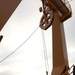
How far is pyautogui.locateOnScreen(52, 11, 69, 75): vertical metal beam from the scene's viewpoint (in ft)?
30.8

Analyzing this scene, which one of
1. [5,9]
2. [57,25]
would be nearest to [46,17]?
[57,25]

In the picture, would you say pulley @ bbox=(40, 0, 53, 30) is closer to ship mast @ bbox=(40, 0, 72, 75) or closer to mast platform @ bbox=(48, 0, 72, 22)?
ship mast @ bbox=(40, 0, 72, 75)

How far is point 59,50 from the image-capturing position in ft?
32.1

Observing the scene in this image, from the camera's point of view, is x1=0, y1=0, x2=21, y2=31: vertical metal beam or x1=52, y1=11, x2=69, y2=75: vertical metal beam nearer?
x1=0, y1=0, x2=21, y2=31: vertical metal beam

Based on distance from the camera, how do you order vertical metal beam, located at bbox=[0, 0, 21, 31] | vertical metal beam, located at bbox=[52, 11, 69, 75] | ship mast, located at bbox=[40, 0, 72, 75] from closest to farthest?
1. vertical metal beam, located at bbox=[0, 0, 21, 31]
2. vertical metal beam, located at bbox=[52, 11, 69, 75]
3. ship mast, located at bbox=[40, 0, 72, 75]

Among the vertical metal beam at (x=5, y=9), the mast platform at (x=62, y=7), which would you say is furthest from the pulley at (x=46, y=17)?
the vertical metal beam at (x=5, y=9)

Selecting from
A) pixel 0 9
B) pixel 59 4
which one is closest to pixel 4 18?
pixel 0 9

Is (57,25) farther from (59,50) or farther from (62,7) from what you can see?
(59,50)

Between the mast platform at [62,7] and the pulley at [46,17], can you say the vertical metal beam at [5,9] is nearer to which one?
the pulley at [46,17]

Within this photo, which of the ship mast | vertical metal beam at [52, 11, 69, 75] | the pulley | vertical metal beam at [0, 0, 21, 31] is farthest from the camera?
the pulley

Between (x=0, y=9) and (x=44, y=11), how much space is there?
5747mm

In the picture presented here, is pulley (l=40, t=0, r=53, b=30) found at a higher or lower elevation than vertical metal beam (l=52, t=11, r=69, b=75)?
higher

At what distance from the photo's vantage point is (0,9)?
5.22 meters

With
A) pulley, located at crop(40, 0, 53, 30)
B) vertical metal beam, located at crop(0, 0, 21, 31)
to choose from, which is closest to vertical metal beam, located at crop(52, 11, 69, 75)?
pulley, located at crop(40, 0, 53, 30)
